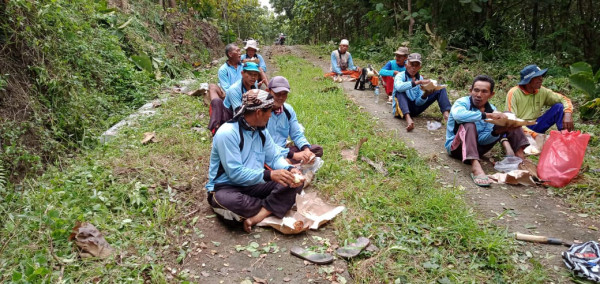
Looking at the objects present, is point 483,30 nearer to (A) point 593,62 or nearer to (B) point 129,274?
(A) point 593,62

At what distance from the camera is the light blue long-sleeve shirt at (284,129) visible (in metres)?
4.33

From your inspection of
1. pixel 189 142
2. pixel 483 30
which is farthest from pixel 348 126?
pixel 483 30

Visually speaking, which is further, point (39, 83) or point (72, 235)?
point (39, 83)

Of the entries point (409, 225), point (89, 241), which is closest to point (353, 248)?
point (409, 225)

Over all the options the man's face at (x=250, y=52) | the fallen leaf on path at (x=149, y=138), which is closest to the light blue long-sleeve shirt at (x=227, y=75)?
the man's face at (x=250, y=52)

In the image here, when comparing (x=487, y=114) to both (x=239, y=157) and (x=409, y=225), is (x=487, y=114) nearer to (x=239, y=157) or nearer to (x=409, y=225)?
(x=409, y=225)

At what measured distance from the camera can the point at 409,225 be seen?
332 centimetres

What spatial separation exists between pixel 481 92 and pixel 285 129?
247 centimetres

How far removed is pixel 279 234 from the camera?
333 centimetres

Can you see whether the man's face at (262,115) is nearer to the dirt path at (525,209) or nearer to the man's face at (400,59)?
the dirt path at (525,209)

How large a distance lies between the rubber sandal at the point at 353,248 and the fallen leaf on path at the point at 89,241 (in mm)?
1760

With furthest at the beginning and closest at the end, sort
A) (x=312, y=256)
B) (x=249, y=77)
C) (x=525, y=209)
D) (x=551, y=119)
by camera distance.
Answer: (x=551, y=119)
(x=249, y=77)
(x=525, y=209)
(x=312, y=256)

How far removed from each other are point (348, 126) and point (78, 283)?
4.38 meters

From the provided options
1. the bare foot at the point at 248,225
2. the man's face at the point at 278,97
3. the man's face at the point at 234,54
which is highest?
the man's face at the point at 234,54
